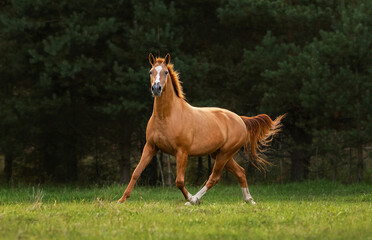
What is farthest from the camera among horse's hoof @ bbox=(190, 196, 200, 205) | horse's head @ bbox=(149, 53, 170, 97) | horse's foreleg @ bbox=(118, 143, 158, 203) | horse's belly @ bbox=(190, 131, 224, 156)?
horse's belly @ bbox=(190, 131, 224, 156)

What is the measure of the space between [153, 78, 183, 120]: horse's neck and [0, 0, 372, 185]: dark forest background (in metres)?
6.02

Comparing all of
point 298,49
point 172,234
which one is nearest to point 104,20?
point 298,49

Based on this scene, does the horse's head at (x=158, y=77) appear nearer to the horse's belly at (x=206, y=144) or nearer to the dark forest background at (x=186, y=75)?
the horse's belly at (x=206, y=144)

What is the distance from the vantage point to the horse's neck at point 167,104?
8.56 meters

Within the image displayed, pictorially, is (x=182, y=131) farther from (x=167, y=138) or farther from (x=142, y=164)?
(x=142, y=164)

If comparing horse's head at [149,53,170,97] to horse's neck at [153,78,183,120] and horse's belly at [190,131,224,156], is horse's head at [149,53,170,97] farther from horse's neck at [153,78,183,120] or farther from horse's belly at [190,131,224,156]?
horse's belly at [190,131,224,156]

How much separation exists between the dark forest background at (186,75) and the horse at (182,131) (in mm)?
5135

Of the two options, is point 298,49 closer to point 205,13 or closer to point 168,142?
point 205,13

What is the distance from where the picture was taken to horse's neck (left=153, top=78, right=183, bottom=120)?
856 centimetres

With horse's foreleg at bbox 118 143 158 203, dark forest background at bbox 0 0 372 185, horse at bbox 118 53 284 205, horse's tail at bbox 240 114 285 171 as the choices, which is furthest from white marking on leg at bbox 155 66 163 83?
dark forest background at bbox 0 0 372 185

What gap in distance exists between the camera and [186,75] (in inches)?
603

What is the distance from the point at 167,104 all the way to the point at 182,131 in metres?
0.52

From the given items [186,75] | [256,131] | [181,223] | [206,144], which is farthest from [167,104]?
[186,75]

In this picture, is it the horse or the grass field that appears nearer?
the grass field
